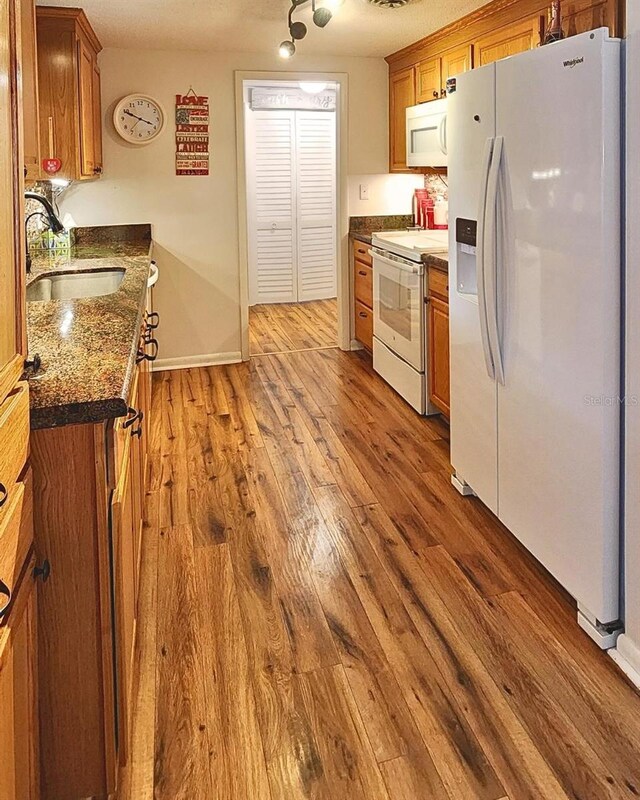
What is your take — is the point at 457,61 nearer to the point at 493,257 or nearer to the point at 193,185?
the point at 193,185

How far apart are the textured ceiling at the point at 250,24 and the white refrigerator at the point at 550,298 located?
133cm

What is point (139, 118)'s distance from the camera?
473cm

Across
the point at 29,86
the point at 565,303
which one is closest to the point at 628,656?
the point at 565,303

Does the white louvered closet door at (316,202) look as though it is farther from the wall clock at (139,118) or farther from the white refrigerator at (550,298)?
the white refrigerator at (550,298)

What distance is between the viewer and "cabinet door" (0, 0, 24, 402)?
3.81 ft

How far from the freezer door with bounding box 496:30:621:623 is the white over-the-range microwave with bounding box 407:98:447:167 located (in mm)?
1919

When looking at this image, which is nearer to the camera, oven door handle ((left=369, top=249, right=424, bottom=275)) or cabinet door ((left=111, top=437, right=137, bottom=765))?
cabinet door ((left=111, top=437, right=137, bottom=765))

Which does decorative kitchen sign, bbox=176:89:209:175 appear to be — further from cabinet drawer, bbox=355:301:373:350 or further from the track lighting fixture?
cabinet drawer, bbox=355:301:373:350

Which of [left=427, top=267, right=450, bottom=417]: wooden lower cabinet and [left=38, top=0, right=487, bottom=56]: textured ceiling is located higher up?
[left=38, top=0, right=487, bottom=56]: textured ceiling

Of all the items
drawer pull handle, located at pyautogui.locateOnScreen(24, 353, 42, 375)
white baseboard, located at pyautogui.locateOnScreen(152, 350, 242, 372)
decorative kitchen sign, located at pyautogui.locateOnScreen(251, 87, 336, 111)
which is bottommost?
white baseboard, located at pyautogui.locateOnScreen(152, 350, 242, 372)

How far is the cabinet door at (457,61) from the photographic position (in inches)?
153

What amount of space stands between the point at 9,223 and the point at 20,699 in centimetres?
84

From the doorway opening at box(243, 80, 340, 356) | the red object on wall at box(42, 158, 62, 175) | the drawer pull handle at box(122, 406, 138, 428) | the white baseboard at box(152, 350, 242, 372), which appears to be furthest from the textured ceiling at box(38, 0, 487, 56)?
the drawer pull handle at box(122, 406, 138, 428)

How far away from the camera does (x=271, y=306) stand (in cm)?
763
